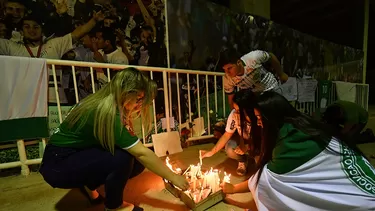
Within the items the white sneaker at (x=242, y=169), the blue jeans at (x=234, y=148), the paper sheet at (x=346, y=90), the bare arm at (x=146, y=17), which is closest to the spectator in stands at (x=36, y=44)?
the bare arm at (x=146, y=17)

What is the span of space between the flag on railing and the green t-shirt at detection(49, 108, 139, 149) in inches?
37.5

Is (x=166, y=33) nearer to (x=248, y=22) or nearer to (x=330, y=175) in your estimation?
(x=248, y=22)

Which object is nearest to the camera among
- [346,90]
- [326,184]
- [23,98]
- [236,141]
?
[326,184]

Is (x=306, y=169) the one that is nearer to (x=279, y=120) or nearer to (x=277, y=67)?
(x=279, y=120)

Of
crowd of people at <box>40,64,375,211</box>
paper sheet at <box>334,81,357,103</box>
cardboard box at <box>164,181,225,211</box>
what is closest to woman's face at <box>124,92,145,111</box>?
crowd of people at <box>40,64,375,211</box>

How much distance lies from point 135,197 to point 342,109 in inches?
122

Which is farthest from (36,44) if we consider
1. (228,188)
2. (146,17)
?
(228,188)

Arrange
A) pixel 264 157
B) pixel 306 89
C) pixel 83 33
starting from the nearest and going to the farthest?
pixel 264 157 < pixel 83 33 < pixel 306 89

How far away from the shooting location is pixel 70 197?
1.78 meters

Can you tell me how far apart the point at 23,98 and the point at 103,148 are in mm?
1292

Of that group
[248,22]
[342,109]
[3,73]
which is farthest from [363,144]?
[3,73]

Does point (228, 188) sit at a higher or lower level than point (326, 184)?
lower

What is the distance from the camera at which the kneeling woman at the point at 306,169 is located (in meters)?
1.15

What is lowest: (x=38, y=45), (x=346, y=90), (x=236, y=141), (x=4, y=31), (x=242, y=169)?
(x=242, y=169)
